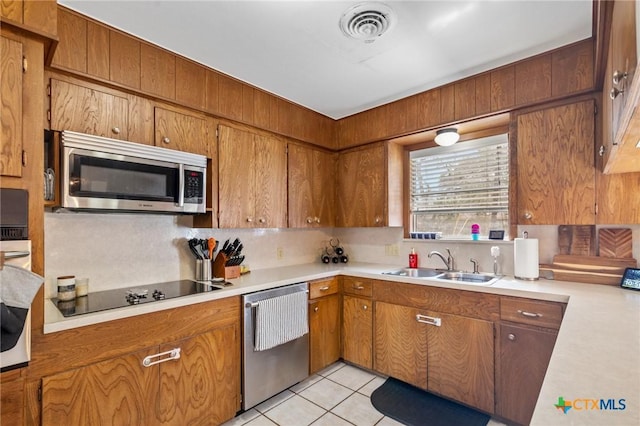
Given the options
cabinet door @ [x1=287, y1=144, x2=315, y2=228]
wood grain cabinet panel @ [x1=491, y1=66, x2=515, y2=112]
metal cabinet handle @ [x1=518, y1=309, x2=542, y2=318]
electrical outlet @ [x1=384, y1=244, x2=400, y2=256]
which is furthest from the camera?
electrical outlet @ [x1=384, y1=244, x2=400, y2=256]

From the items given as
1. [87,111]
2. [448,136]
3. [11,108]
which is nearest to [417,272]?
[448,136]

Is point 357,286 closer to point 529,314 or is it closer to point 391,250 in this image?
point 391,250

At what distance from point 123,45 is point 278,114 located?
122 cm

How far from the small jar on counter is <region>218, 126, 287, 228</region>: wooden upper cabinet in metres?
0.93

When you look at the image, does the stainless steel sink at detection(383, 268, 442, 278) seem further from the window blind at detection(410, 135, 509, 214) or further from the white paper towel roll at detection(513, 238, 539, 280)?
the white paper towel roll at detection(513, 238, 539, 280)

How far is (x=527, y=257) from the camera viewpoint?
2.09 meters

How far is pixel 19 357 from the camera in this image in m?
1.21

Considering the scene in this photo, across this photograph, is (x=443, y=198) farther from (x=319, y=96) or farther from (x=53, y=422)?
(x=53, y=422)

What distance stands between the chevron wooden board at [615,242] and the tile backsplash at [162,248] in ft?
0.12

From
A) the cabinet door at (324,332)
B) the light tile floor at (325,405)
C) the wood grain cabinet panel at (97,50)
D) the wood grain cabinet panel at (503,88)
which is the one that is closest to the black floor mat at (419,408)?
the light tile floor at (325,405)

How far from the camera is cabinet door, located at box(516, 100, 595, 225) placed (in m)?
1.91

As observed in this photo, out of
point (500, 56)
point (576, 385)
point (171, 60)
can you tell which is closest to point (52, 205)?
point (171, 60)

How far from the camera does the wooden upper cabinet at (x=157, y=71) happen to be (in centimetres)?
189

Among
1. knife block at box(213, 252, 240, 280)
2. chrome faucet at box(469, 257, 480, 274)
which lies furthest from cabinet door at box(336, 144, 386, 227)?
knife block at box(213, 252, 240, 280)
